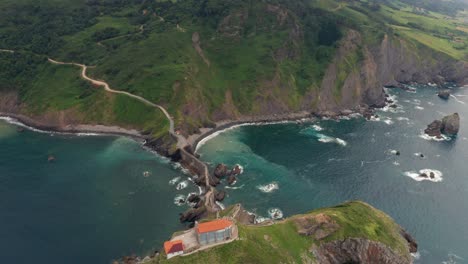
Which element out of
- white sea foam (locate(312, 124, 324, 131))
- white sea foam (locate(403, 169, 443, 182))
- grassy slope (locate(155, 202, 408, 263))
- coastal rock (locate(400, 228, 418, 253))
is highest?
grassy slope (locate(155, 202, 408, 263))

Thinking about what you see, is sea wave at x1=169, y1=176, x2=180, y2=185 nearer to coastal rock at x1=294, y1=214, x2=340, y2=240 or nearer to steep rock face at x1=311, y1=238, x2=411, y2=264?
coastal rock at x1=294, y1=214, x2=340, y2=240

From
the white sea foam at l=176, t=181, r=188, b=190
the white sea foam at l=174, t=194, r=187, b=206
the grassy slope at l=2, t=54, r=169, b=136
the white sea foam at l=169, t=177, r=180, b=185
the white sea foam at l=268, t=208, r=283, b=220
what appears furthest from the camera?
the grassy slope at l=2, t=54, r=169, b=136

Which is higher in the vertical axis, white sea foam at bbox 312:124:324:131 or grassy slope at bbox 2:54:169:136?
grassy slope at bbox 2:54:169:136

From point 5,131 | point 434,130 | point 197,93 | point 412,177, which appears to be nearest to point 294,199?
point 412,177

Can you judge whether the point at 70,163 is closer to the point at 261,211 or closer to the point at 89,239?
the point at 89,239

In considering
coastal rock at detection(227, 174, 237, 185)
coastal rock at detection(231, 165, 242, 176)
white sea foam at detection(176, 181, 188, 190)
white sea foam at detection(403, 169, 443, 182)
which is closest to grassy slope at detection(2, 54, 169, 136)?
white sea foam at detection(176, 181, 188, 190)

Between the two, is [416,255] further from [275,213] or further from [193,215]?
[193,215]

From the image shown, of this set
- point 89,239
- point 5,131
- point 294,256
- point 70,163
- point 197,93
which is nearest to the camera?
point 294,256
